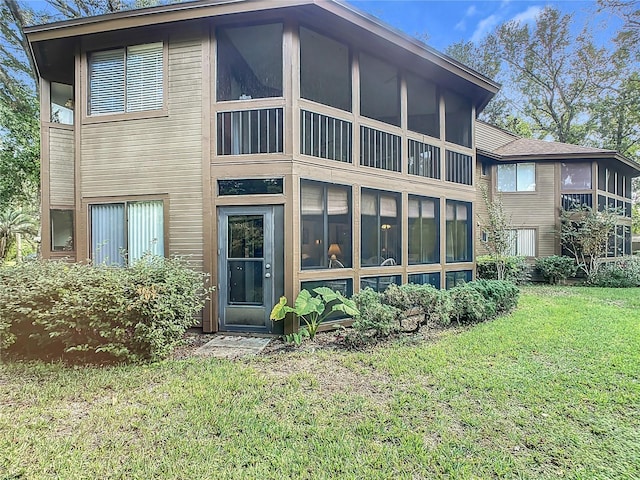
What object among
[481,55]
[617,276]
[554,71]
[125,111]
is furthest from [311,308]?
[554,71]

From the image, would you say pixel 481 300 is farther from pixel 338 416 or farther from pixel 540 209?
pixel 540 209

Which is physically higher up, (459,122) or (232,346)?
(459,122)

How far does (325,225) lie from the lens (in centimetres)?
670

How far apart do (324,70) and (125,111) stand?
4304 millimetres

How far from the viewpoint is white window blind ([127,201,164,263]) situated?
666 cm

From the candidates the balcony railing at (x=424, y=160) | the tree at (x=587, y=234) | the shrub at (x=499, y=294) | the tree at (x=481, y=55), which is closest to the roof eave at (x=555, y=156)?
the tree at (x=587, y=234)

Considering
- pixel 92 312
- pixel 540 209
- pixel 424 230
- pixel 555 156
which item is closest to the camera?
pixel 92 312

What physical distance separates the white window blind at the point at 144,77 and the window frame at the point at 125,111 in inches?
3.2

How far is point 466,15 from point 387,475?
31.2 feet

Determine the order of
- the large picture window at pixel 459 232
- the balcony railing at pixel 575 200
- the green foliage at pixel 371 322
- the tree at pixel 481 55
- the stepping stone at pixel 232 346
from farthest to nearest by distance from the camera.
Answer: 1. the tree at pixel 481 55
2. the balcony railing at pixel 575 200
3. the large picture window at pixel 459 232
4. the green foliage at pixel 371 322
5. the stepping stone at pixel 232 346

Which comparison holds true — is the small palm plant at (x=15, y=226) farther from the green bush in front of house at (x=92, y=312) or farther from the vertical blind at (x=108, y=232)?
the green bush in front of house at (x=92, y=312)

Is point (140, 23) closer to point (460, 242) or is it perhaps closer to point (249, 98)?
point (249, 98)

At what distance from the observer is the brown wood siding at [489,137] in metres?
14.9

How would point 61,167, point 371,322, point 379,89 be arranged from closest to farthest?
point 371,322, point 61,167, point 379,89
